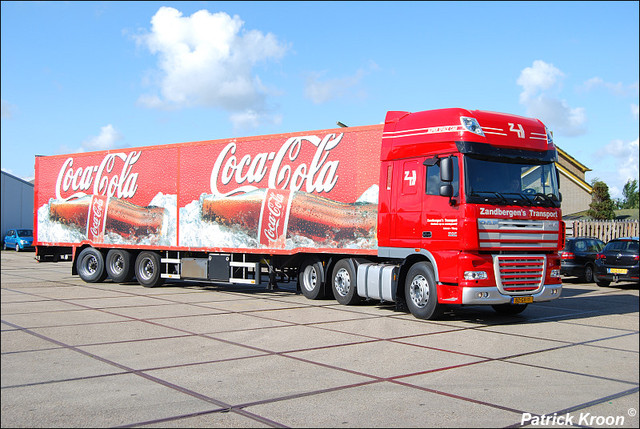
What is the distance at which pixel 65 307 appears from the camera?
1399 centimetres

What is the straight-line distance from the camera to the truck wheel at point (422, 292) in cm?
1245

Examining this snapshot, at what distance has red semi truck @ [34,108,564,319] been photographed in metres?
12.1

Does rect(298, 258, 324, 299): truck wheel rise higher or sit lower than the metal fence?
lower

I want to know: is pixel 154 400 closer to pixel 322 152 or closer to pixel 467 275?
pixel 467 275

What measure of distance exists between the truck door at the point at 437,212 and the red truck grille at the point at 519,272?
3.12 ft

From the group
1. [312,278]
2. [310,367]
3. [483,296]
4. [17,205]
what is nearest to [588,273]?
[312,278]

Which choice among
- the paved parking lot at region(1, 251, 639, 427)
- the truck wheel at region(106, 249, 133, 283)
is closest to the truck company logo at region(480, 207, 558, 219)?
the paved parking lot at region(1, 251, 639, 427)

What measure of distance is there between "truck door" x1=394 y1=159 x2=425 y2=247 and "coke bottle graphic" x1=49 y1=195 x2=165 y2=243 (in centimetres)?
819

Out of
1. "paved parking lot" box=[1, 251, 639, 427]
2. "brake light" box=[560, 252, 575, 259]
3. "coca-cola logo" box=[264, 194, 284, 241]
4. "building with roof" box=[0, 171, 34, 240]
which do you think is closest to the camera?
"paved parking lot" box=[1, 251, 639, 427]

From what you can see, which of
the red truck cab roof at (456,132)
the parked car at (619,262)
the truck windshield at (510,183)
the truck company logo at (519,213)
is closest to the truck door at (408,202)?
the red truck cab roof at (456,132)

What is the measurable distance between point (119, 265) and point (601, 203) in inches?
1368

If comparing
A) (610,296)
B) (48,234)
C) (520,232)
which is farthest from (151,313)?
(610,296)

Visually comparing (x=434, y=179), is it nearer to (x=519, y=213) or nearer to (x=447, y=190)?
(x=447, y=190)

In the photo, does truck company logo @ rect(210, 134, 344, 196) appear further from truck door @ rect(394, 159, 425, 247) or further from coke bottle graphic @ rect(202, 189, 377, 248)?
truck door @ rect(394, 159, 425, 247)
